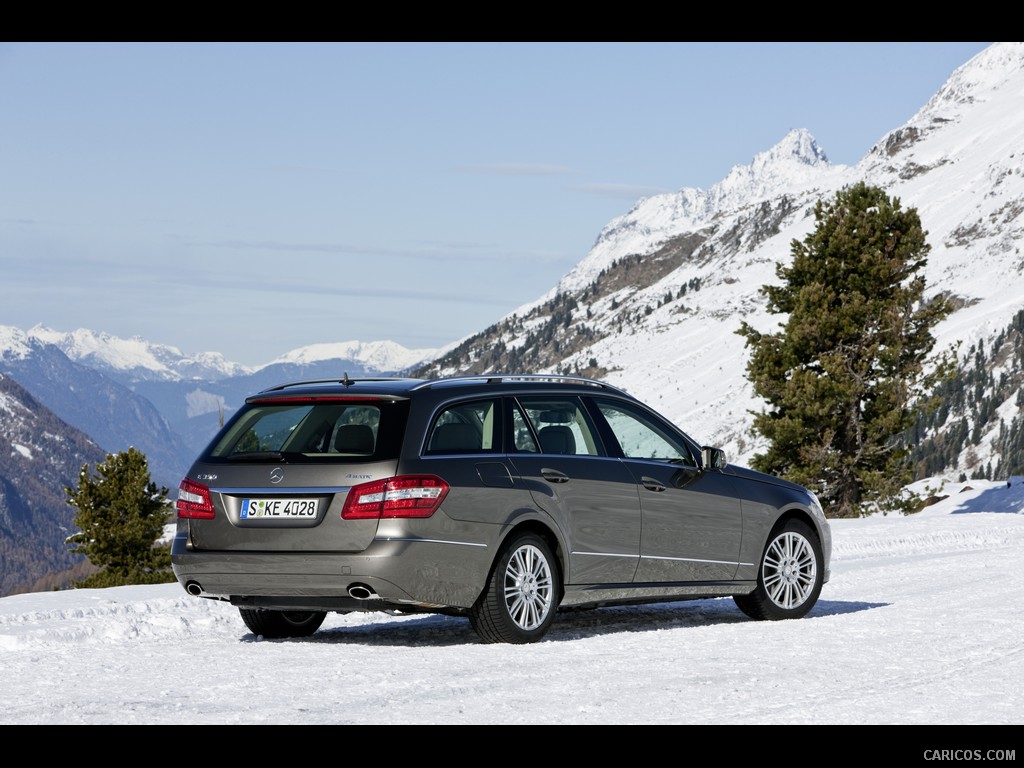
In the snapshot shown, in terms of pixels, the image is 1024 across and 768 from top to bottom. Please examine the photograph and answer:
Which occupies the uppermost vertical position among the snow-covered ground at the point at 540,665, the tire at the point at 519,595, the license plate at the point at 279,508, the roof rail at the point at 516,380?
the roof rail at the point at 516,380

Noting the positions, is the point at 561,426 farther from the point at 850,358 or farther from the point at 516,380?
the point at 850,358

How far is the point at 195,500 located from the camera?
356 inches

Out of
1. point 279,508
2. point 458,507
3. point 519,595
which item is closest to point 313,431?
point 279,508

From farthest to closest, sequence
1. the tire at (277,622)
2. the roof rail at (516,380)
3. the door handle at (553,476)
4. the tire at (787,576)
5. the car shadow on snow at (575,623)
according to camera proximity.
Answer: the tire at (787,576)
the tire at (277,622)
the car shadow on snow at (575,623)
the roof rail at (516,380)
the door handle at (553,476)

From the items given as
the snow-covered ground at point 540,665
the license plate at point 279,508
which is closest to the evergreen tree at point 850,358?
the snow-covered ground at point 540,665

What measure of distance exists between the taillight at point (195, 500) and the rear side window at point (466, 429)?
4.58 feet

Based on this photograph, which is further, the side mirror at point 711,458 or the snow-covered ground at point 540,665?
the side mirror at point 711,458

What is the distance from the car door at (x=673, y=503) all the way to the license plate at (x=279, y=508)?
90.6 inches

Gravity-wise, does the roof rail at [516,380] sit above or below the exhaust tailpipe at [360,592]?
above

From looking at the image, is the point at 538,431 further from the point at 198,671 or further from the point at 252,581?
the point at 198,671

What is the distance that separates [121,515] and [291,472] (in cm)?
5255

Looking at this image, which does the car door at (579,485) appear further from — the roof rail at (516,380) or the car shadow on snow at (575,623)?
the car shadow on snow at (575,623)

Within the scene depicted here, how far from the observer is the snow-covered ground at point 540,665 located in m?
6.64

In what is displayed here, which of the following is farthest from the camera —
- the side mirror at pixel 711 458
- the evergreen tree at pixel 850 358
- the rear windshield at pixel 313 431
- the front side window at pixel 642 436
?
the evergreen tree at pixel 850 358
